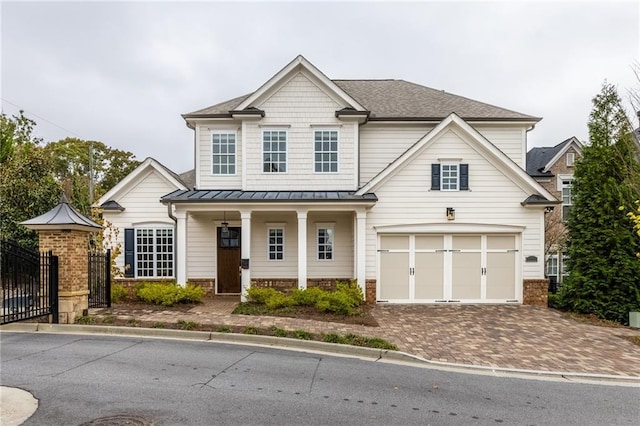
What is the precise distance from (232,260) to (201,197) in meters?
3.21

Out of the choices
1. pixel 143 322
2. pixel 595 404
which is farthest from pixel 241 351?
pixel 595 404

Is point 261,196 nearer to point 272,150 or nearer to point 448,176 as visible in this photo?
point 272,150

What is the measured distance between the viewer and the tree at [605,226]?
12.4 m

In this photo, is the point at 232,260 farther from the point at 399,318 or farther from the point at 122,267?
the point at 399,318

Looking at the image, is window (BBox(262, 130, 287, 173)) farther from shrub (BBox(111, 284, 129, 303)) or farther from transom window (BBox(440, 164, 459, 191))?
shrub (BBox(111, 284, 129, 303))

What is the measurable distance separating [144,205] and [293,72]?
7801mm

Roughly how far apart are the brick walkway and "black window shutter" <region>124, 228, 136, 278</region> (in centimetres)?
443

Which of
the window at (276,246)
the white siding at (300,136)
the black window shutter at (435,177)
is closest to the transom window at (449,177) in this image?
the black window shutter at (435,177)

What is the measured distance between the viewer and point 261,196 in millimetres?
14445

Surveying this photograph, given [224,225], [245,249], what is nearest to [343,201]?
[245,249]

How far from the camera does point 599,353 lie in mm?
8828

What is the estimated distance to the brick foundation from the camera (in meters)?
14.3

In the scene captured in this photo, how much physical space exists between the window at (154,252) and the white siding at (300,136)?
419cm

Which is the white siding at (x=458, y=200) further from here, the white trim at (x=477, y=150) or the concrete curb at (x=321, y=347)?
the concrete curb at (x=321, y=347)
